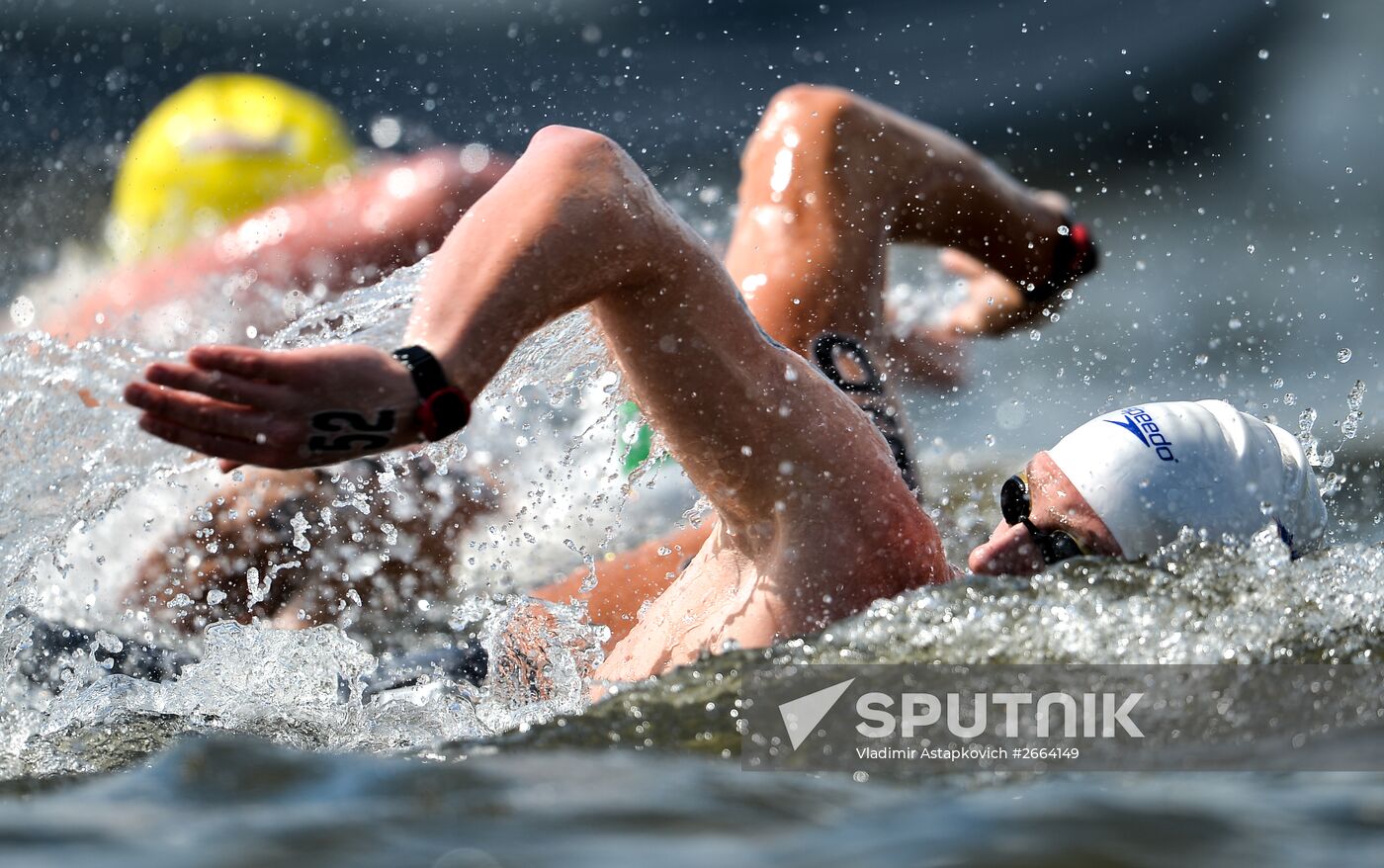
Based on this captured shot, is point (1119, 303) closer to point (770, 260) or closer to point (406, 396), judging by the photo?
point (770, 260)

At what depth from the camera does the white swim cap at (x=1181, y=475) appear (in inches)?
93.9

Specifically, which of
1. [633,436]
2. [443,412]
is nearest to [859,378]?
[633,436]

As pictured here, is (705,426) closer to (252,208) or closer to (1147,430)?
(1147,430)

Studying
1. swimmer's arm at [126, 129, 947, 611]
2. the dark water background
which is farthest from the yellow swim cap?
swimmer's arm at [126, 129, 947, 611]

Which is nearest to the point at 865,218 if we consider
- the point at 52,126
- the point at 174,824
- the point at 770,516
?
the point at 770,516

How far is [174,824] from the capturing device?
1.53 metres

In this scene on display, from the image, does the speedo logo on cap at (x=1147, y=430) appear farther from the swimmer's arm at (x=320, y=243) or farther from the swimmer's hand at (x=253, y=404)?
the swimmer's arm at (x=320, y=243)

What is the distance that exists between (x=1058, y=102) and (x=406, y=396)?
297 inches

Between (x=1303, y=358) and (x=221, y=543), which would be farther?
(x=1303, y=358)

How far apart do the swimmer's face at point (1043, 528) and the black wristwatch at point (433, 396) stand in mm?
970

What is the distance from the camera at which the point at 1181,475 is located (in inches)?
94.3

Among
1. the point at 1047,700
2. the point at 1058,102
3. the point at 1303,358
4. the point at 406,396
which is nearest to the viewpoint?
the point at 406,396

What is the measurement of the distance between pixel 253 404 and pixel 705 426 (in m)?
0.71

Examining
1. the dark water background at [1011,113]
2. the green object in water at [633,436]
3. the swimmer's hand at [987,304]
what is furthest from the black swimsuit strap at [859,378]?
the dark water background at [1011,113]
